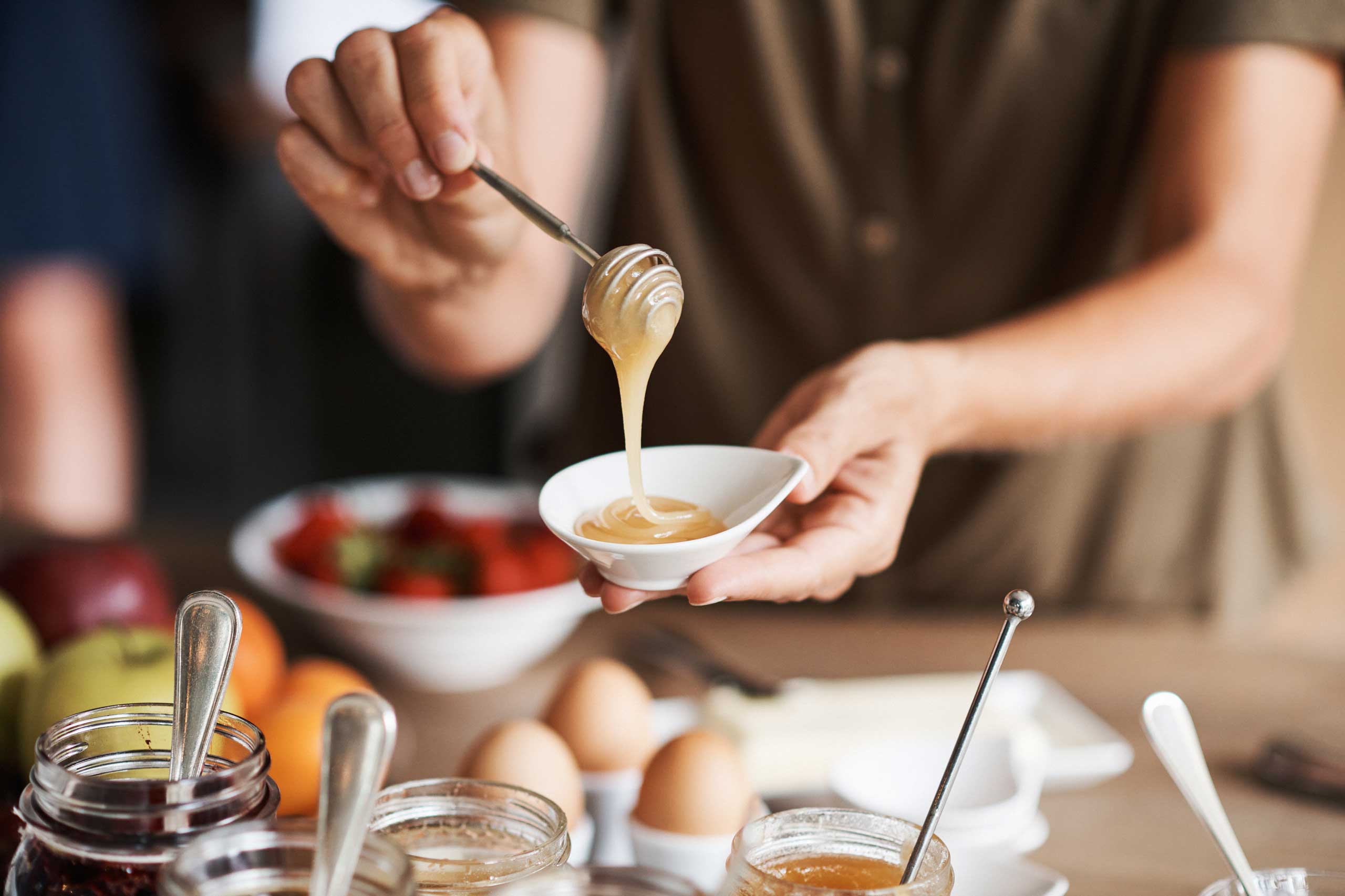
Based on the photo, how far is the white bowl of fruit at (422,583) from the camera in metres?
1.33

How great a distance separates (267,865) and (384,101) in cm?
58

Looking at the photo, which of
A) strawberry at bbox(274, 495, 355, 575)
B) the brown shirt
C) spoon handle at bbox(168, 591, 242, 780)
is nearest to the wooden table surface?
strawberry at bbox(274, 495, 355, 575)

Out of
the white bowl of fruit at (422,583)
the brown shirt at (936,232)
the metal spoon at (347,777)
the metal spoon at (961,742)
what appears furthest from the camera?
the brown shirt at (936,232)

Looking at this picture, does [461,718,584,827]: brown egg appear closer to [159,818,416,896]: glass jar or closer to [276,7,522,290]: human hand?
[159,818,416,896]: glass jar

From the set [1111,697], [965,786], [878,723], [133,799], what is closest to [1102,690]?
[1111,697]

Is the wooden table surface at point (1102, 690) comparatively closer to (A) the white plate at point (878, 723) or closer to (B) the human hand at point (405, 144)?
(A) the white plate at point (878, 723)

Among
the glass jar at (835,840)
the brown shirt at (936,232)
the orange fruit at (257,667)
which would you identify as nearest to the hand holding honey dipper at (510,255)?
the glass jar at (835,840)

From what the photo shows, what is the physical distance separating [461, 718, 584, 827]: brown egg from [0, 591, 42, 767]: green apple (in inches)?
14.3

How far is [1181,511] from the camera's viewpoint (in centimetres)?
189

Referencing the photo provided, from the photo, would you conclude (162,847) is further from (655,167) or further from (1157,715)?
(655,167)

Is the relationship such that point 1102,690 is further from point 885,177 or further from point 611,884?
point 611,884

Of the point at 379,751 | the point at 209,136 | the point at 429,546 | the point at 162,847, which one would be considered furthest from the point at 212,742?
the point at 209,136

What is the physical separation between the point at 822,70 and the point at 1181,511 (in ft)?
3.00

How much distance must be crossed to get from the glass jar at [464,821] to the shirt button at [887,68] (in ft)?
4.36
